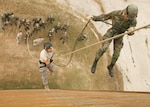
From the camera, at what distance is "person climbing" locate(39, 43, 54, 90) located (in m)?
9.15

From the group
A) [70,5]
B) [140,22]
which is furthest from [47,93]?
[140,22]

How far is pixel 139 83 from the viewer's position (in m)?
11.7

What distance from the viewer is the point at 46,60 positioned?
933cm

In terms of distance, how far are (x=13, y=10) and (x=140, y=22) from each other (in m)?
4.10

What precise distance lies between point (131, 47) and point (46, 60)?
3826mm

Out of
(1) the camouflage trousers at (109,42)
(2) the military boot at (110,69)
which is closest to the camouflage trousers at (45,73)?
(1) the camouflage trousers at (109,42)

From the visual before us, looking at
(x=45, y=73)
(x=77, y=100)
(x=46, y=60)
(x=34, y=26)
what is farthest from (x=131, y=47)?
(x=77, y=100)

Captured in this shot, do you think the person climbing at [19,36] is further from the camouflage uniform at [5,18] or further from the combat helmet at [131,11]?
the combat helmet at [131,11]

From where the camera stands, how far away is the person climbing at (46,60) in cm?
915

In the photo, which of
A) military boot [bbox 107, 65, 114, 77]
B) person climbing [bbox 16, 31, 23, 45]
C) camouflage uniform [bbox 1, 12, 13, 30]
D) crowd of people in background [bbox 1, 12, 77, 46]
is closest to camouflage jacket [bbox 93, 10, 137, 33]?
military boot [bbox 107, 65, 114, 77]

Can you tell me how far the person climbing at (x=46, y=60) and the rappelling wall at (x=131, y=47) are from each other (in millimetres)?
2804

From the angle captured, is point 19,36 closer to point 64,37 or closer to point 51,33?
point 51,33

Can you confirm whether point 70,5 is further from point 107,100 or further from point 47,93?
point 107,100

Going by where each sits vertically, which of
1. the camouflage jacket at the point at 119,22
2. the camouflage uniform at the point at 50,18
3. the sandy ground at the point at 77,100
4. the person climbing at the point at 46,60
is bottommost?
the sandy ground at the point at 77,100
